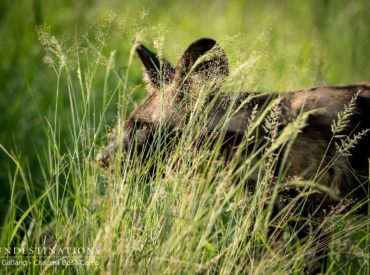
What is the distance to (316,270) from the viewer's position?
392cm

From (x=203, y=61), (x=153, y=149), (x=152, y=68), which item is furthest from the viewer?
(x=152, y=68)

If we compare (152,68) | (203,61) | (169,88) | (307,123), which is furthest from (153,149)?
(307,123)

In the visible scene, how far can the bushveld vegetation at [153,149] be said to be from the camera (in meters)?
2.88

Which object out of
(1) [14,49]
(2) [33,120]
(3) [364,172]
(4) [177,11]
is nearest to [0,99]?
(2) [33,120]

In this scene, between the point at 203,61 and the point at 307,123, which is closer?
the point at 203,61

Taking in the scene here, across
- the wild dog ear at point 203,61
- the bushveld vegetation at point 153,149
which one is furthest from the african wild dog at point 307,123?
the bushveld vegetation at point 153,149

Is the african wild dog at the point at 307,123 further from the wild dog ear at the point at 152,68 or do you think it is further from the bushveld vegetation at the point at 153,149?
the bushveld vegetation at the point at 153,149

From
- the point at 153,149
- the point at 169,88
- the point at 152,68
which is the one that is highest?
the point at 152,68

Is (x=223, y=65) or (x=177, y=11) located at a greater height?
(x=177, y=11)

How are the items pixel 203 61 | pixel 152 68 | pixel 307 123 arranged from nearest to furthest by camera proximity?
pixel 203 61 < pixel 307 123 < pixel 152 68

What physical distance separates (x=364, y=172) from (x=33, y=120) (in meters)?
3.33

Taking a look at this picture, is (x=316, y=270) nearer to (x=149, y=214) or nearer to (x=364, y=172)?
(x=364, y=172)

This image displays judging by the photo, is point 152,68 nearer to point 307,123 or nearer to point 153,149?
point 153,149

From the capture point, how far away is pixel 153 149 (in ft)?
12.6
